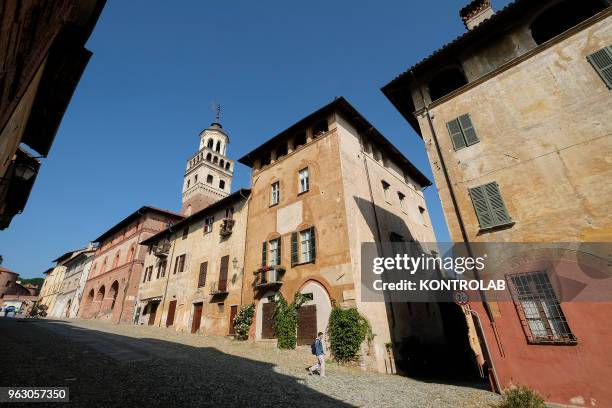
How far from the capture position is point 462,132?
428 inches

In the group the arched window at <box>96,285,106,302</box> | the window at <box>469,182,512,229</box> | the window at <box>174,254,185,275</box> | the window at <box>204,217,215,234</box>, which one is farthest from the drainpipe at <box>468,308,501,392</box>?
the arched window at <box>96,285,106,302</box>

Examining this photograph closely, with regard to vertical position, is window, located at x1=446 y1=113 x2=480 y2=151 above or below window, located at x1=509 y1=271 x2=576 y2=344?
above

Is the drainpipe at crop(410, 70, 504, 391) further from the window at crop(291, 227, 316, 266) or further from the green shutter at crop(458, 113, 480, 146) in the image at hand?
the window at crop(291, 227, 316, 266)

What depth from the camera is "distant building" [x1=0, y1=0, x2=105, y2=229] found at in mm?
3898

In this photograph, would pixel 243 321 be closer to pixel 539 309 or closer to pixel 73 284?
pixel 539 309

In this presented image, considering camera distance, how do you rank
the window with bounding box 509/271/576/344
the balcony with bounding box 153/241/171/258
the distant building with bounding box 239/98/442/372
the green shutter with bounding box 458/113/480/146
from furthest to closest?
the balcony with bounding box 153/241/171/258 < the distant building with bounding box 239/98/442/372 < the green shutter with bounding box 458/113/480/146 < the window with bounding box 509/271/576/344

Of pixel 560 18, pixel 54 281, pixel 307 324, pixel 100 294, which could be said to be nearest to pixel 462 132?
pixel 560 18

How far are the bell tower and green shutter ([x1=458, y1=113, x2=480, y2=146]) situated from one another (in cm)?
3603

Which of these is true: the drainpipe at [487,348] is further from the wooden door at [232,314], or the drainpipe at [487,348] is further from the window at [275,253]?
the wooden door at [232,314]

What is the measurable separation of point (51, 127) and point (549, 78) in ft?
47.4

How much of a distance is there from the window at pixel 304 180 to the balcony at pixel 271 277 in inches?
182

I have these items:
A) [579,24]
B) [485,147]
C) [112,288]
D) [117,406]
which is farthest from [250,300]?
[112,288]

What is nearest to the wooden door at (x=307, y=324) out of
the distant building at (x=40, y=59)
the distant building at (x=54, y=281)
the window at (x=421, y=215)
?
the distant building at (x=40, y=59)

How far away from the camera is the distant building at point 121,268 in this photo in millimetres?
27828
